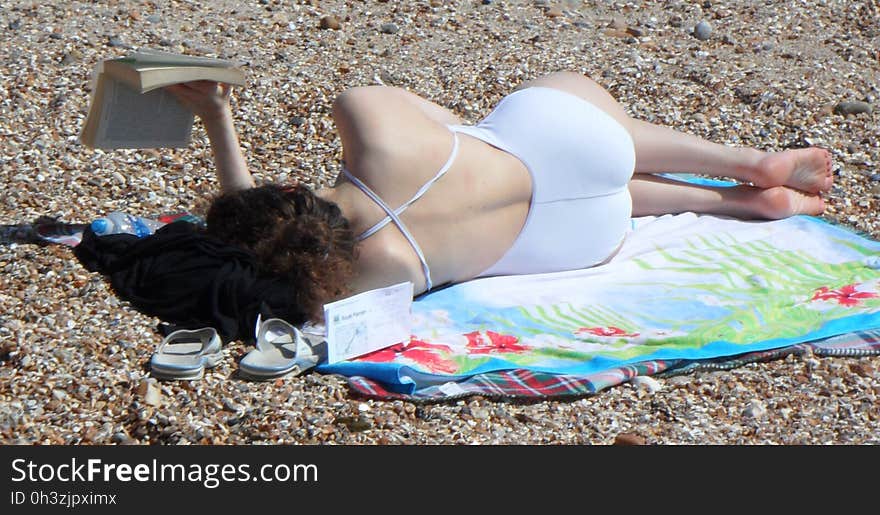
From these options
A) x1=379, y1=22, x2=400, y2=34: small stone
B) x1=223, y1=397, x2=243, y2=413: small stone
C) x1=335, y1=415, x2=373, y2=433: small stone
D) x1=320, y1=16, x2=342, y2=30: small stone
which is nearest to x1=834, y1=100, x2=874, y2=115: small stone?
x1=379, y1=22, x2=400, y2=34: small stone

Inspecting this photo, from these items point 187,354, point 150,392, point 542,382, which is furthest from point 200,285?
point 542,382

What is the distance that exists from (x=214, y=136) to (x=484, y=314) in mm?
1026

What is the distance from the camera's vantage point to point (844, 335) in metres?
3.50

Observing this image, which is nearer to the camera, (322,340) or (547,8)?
(322,340)

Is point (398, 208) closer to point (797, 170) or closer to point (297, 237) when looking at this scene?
point (297, 237)

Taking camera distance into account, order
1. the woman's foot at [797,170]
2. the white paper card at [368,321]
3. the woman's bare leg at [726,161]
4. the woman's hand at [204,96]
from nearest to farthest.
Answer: the white paper card at [368,321] → the woman's hand at [204,96] → the woman's bare leg at [726,161] → the woman's foot at [797,170]

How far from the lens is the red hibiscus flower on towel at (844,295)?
374 cm

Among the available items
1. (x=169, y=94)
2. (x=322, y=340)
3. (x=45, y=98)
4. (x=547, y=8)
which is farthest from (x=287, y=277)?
(x=547, y=8)

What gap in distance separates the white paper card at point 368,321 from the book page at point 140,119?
88 centimetres

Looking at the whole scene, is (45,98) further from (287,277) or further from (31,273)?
(287,277)

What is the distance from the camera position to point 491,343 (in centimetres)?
346

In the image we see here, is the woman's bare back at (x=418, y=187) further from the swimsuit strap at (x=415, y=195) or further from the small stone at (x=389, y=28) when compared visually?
the small stone at (x=389, y=28)

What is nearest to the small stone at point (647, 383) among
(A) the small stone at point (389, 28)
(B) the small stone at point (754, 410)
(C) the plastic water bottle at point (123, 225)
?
(B) the small stone at point (754, 410)

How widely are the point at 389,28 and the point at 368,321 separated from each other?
2934 millimetres
